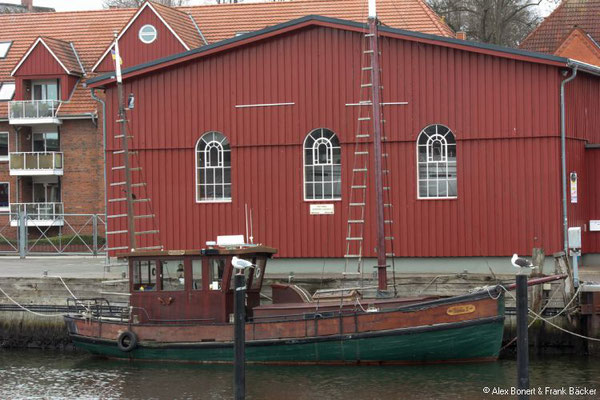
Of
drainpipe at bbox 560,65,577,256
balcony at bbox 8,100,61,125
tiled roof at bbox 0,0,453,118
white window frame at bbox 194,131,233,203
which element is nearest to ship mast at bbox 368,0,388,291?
drainpipe at bbox 560,65,577,256

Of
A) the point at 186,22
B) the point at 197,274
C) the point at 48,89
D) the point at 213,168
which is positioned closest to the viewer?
the point at 197,274

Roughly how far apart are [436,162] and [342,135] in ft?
8.22

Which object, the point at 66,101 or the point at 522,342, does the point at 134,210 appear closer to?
the point at 522,342

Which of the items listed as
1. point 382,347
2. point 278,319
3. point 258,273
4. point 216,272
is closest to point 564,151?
point 382,347

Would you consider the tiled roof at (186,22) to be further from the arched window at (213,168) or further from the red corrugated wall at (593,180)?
the arched window at (213,168)

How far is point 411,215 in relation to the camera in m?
27.6

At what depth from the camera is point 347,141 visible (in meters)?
28.0

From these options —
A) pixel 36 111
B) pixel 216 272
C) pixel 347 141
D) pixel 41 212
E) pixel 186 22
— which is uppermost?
pixel 186 22

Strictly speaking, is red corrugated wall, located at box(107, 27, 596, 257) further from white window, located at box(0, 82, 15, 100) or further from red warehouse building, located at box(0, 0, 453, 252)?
white window, located at box(0, 82, 15, 100)

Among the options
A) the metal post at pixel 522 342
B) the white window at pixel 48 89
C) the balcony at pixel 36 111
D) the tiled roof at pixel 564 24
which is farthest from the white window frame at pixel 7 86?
the metal post at pixel 522 342

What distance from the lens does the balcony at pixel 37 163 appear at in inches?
1940

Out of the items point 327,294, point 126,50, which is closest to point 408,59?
point 327,294

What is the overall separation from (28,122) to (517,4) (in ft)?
77.8

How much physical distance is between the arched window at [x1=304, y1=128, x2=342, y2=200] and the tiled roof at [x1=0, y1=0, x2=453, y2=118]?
15762 mm
